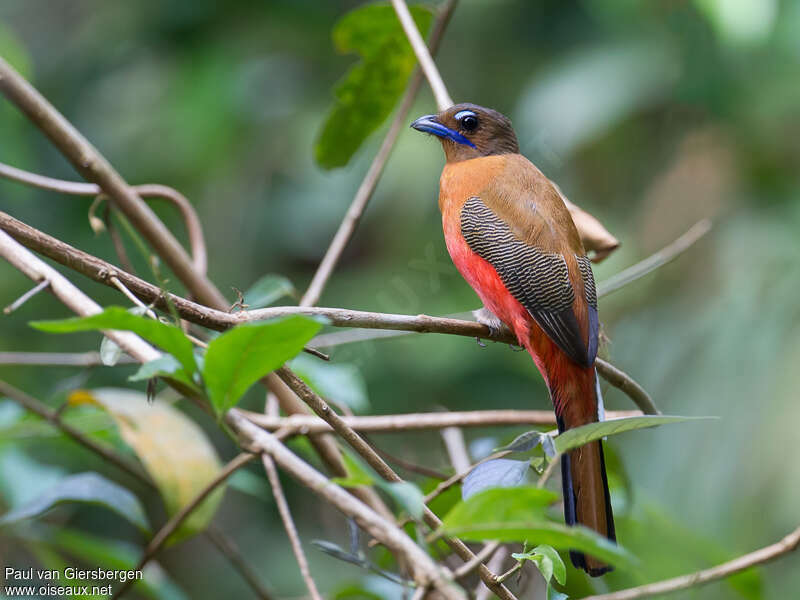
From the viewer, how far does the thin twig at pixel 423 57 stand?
221cm

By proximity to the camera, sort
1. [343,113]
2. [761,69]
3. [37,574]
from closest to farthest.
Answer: [37,574], [343,113], [761,69]

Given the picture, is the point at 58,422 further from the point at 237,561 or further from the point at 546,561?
the point at 546,561

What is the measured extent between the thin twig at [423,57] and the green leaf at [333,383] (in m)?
0.71

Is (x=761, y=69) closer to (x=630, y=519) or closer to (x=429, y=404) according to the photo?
(x=429, y=404)

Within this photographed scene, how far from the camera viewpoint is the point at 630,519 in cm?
202

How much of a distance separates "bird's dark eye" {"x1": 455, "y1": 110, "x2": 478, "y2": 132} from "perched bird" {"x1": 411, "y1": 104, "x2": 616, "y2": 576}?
95mm

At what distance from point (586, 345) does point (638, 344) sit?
2.22 meters

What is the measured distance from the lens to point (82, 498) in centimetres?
181

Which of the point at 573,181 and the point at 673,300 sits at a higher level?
the point at 573,181

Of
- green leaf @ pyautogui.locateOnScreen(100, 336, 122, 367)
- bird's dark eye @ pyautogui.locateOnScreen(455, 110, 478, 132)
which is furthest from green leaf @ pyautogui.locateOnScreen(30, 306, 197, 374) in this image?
bird's dark eye @ pyautogui.locateOnScreen(455, 110, 478, 132)

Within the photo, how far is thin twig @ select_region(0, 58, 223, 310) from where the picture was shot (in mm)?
1854

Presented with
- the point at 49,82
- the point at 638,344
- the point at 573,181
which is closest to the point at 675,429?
the point at 638,344

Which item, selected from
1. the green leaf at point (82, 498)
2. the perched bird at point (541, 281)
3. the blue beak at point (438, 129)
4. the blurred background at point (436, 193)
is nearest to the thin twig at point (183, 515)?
the green leaf at point (82, 498)

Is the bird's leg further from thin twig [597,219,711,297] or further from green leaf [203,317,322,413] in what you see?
green leaf [203,317,322,413]
